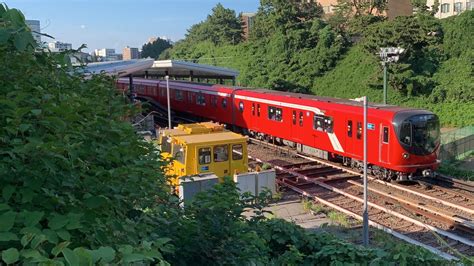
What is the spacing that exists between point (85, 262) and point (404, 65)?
118 ft

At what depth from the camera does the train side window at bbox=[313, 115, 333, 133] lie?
18.6m

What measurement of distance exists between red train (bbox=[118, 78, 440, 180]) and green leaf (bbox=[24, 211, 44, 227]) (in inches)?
470

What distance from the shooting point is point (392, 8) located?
56.6m

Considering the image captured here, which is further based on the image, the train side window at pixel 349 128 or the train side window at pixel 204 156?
the train side window at pixel 349 128

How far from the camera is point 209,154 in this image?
1430 cm

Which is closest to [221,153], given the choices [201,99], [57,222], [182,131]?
[182,131]

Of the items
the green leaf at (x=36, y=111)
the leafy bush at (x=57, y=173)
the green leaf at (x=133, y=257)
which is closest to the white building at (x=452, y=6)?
the leafy bush at (x=57, y=173)

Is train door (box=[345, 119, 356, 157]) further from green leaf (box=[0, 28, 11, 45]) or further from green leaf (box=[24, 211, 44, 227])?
green leaf (box=[24, 211, 44, 227])

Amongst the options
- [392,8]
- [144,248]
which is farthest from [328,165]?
[392,8]

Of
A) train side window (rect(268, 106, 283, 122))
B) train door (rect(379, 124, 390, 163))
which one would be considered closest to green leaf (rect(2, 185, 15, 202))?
train door (rect(379, 124, 390, 163))

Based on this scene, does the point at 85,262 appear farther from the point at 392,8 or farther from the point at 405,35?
the point at 392,8

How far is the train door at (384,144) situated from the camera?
16.1 m

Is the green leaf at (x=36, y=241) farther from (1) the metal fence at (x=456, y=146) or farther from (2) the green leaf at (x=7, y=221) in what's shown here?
(1) the metal fence at (x=456, y=146)

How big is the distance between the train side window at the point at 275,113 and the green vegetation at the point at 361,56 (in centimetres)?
1475
